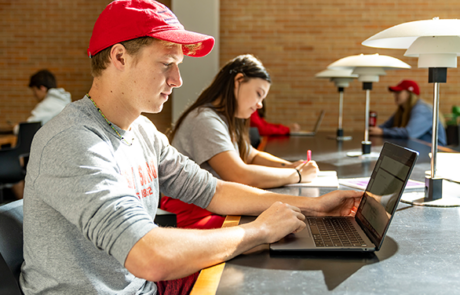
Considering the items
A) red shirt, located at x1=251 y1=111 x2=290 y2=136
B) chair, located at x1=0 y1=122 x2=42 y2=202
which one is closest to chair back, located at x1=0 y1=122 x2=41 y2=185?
chair, located at x1=0 y1=122 x2=42 y2=202

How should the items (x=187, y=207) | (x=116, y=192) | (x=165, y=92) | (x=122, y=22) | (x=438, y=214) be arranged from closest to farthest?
1. (x=116, y=192)
2. (x=122, y=22)
3. (x=165, y=92)
4. (x=438, y=214)
5. (x=187, y=207)

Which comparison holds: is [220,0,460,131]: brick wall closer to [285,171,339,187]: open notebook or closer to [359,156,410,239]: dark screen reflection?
[285,171,339,187]: open notebook

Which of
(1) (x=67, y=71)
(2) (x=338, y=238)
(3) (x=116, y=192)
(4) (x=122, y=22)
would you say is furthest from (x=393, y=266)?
(1) (x=67, y=71)

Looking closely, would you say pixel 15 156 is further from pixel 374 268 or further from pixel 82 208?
pixel 374 268

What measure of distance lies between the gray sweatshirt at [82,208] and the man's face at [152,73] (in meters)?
0.11

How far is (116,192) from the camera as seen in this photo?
786mm

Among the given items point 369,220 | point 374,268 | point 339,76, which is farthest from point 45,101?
point 374,268

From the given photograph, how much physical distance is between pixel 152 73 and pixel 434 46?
0.93m

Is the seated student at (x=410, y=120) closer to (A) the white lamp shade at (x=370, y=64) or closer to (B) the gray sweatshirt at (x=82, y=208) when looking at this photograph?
(A) the white lamp shade at (x=370, y=64)

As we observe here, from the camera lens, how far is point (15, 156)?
138 inches

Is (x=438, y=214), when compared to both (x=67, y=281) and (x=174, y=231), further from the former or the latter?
(x=67, y=281)

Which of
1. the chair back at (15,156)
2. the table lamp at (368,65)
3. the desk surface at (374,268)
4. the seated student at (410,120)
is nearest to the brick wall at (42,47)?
the chair back at (15,156)

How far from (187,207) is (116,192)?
87 centimetres

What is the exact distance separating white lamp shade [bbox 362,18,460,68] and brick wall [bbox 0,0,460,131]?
4.07 meters
